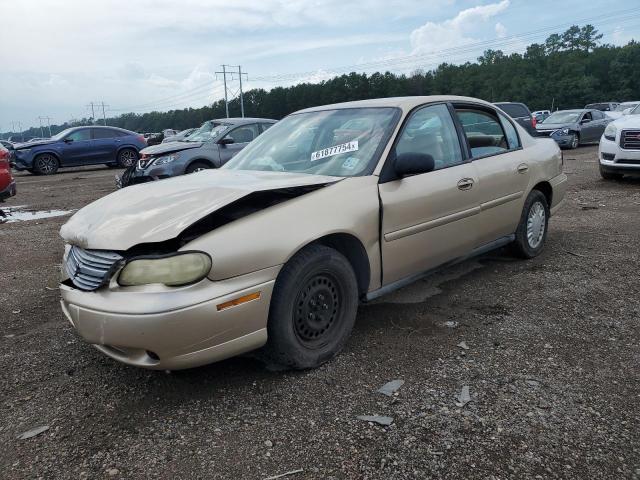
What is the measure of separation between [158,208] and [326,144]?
1.40 m

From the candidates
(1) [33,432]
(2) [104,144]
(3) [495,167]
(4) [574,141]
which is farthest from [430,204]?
(4) [574,141]

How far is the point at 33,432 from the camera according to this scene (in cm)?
256

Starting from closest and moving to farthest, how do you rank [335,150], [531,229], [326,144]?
[335,150] → [326,144] → [531,229]

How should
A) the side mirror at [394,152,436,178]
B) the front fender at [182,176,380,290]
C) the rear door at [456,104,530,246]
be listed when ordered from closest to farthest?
the front fender at [182,176,380,290]
the side mirror at [394,152,436,178]
the rear door at [456,104,530,246]

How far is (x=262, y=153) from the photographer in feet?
13.6

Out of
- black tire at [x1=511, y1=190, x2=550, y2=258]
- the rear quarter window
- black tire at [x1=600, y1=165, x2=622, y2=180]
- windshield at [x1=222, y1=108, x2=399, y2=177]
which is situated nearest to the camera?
windshield at [x1=222, y1=108, x2=399, y2=177]

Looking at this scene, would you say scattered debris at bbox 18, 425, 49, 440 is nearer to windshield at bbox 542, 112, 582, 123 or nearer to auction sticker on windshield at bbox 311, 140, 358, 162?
auction sticker on windshield at bbox 311, 140, 358, 162

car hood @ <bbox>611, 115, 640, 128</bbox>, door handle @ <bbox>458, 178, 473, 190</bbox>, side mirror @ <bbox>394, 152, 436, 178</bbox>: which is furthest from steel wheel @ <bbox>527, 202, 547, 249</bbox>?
car hood @ <bbox>611, 115, 640, 128</bbox>

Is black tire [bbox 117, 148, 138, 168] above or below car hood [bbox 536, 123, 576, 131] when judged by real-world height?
below

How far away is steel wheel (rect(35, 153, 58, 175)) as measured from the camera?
16969 mm

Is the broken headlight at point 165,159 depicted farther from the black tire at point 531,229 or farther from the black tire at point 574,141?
the black tire at point 574,141

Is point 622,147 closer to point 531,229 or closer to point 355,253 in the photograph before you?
point 531,229

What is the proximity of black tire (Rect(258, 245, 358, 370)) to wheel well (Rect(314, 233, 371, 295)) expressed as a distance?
13 cm

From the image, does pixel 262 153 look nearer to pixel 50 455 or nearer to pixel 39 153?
pixel 50 455
